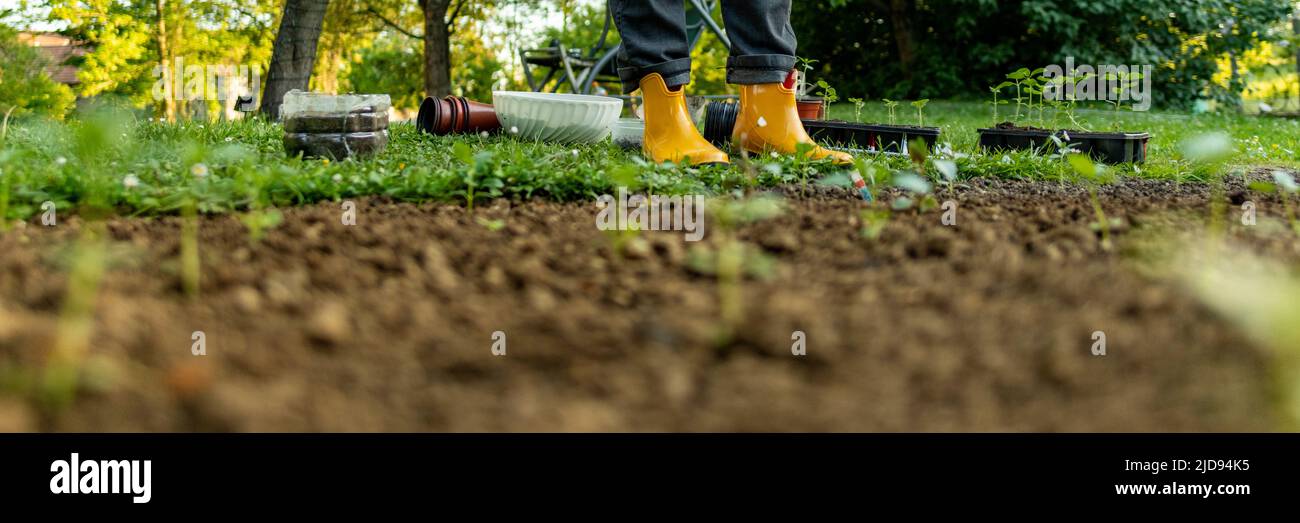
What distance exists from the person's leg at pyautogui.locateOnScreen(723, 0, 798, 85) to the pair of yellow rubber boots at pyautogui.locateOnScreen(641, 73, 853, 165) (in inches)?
1.8

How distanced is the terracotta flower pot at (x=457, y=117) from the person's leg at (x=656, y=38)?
1.16m

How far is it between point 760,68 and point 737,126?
0.78 ft

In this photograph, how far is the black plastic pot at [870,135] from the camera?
10.8ft

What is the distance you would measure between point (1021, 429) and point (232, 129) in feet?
11.1

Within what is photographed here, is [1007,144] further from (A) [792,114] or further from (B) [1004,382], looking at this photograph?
(B) [1004,382]

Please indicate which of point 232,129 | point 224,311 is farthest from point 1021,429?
point 232,129

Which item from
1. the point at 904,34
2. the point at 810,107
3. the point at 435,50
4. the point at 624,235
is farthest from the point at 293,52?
the point at 904,34

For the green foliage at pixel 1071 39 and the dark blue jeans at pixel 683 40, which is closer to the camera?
the dark blue jeans at pixel 683 40


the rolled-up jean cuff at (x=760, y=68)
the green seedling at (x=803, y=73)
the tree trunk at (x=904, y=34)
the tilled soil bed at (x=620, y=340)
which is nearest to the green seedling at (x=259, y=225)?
the tilled soil bed at (x=620, y=340)

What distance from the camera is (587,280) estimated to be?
1.25 m

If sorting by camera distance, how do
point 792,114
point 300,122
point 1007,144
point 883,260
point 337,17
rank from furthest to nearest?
point 337,17 → point 1007,144 → point 792,114 → point 300,122 → point 883,260

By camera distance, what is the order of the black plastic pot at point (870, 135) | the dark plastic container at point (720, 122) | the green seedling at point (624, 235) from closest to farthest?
the green seedling at point (624, 235)
the black plastic pot at point (870, 135)
the dark plastic container at point (720, 122)

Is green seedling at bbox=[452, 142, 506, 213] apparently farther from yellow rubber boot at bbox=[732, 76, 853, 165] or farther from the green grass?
yellow rubber boot at bbox=[732, 76, 853, 165]

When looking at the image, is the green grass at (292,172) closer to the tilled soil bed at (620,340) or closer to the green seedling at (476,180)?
the green seedling at (476,180)
